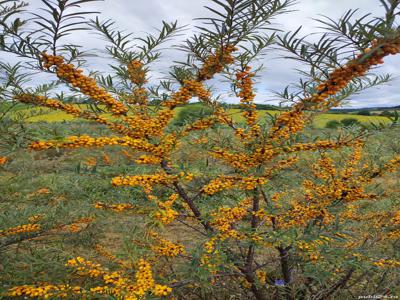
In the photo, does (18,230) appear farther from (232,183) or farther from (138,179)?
(232,183)

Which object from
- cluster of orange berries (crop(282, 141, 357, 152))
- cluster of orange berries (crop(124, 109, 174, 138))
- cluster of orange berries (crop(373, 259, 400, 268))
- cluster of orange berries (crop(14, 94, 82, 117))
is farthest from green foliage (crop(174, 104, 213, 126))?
cluster of orange berries (crop(373, 259, 400, 268))

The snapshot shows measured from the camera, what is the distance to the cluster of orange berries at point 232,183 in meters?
1.76

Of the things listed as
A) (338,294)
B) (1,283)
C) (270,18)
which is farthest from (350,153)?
(1,283)

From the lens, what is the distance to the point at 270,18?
1.38 m

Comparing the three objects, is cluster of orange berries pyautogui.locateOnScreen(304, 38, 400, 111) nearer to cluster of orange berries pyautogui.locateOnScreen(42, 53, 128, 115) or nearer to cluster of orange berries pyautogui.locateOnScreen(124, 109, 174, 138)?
cluster of orange berries pyautogui.locateOnScreen(124, 109, 174, 138)

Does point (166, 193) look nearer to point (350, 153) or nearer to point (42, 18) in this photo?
point (42, 18)

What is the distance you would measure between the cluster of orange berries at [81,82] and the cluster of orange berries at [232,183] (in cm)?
68

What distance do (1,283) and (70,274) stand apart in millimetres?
974

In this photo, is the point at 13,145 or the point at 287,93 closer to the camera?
the point at 13,145

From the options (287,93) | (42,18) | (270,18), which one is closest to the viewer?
(42,18)

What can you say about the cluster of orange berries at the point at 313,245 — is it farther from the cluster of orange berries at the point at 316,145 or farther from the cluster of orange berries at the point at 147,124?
the cluster of orange berries at the point at 147,124

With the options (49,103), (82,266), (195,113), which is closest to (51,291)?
(82,266)

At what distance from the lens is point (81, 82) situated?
4.94 feet

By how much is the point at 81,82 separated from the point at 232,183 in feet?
3.42
